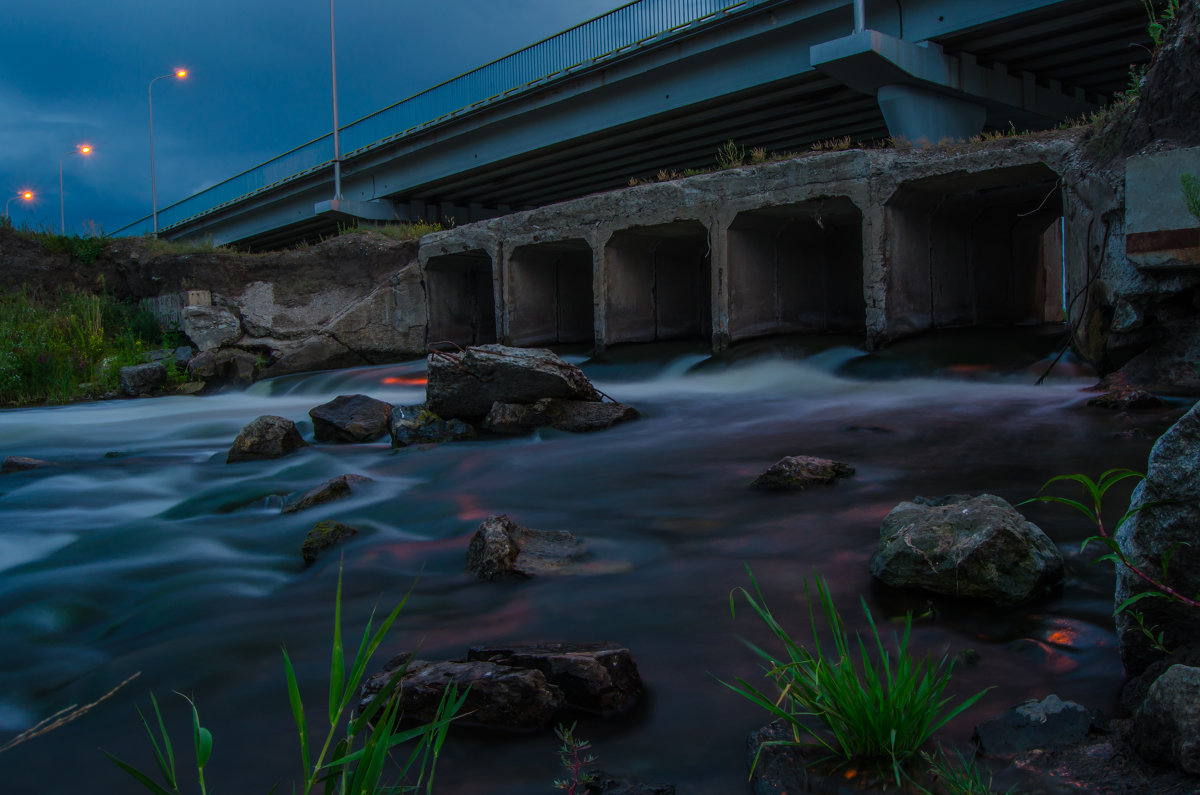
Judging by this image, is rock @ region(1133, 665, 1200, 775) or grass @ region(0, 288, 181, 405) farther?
grass @ region(0, 288, 181, 405)

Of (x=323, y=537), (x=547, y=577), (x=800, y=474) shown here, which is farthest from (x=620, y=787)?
(x=800, y=474)

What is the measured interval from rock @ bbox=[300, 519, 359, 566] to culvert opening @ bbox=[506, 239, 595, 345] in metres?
8.56

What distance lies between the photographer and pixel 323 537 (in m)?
4.66

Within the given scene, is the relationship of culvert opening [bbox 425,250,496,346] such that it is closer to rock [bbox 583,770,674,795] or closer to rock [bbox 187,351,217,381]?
rock [bbox 187,351,217,381]

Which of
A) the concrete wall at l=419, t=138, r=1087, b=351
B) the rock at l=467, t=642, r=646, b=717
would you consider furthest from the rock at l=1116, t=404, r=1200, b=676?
the concrete wall at l=419, t=138, r=1087, b=351

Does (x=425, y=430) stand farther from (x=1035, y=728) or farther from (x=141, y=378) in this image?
(x=141, y=378)

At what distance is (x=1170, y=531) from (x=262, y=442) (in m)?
6.72

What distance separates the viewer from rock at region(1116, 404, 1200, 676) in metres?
2.04

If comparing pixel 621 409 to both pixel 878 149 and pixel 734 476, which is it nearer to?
pixel 734 476

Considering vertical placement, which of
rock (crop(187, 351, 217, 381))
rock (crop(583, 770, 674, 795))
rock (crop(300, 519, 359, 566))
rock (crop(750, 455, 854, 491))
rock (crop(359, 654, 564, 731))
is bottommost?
rock (crop(583, 770, 674, 795))

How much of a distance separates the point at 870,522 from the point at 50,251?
56.1ft

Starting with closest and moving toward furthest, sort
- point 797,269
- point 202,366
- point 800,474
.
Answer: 1. point 800,474
2. point 797,269
3. point 202,366

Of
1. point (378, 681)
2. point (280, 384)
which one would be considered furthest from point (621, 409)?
point (280, 384)

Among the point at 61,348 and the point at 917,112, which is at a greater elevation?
the point at 917,112
